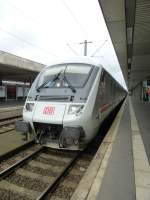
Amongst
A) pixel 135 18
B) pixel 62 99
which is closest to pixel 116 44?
pixel 135 18

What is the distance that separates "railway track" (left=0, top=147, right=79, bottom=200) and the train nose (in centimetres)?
98

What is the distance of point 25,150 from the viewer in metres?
6.82

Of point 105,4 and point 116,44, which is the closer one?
point 105,4

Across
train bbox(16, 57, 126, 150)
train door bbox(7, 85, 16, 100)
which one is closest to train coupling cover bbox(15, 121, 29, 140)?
train bbox(16, 57, 126, 150)

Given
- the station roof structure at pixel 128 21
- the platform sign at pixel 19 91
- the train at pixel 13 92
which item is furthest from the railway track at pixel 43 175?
the platform sign at pixel 19 91

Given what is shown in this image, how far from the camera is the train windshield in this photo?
21.6 feet

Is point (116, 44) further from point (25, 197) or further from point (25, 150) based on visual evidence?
point (25, 197)

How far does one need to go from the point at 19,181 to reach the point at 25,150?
2224 mm

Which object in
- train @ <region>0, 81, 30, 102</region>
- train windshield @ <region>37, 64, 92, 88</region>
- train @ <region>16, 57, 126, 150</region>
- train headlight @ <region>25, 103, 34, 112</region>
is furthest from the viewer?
train @ <region>0, 81, 30, 102</region>

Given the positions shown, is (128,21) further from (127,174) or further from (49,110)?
(127,174)

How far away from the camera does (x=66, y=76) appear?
681cm

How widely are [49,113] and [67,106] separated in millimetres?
467

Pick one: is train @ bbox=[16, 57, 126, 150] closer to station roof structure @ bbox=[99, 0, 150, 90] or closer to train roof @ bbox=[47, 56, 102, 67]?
train roof @ bbox=[47, 56, 102, 67]

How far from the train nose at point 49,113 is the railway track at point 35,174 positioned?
3.21 ft
